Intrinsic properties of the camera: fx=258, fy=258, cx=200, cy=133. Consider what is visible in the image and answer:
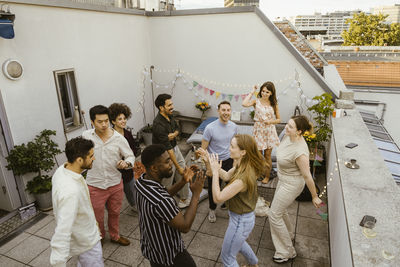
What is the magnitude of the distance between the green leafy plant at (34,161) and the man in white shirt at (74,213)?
7.71 feet

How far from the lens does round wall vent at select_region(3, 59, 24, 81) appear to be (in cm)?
402

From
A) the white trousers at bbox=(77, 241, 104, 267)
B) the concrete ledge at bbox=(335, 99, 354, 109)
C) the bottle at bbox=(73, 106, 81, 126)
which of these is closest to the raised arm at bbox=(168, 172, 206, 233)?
the white trousers at bbox=(77, 241, 104, 267)

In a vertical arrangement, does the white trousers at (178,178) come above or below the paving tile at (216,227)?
above

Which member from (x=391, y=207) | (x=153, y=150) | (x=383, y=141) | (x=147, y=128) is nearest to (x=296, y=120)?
(x=391, y=207)

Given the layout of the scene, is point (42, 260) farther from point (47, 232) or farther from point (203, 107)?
point (203, 107)

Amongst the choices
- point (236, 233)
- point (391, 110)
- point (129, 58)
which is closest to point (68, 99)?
point (129, 58)

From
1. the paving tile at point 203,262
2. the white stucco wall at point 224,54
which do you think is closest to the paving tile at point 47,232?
the paving tile at point 203,262

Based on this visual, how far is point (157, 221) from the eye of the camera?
6.45 ft

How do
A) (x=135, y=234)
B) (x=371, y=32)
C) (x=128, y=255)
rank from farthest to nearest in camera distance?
(x=371, y=32), (x=135, y=234), (x=128, y=255)

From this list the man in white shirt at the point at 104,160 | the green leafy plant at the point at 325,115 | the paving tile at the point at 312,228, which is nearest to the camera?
the man in white shirt at the point at 104,160

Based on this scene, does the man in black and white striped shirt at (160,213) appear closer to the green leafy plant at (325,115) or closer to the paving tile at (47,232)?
the paving tile at (47,232)

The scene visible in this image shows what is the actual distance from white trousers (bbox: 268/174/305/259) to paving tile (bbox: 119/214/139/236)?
7.21ft

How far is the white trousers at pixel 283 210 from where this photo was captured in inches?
122

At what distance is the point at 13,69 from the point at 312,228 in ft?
17.6
